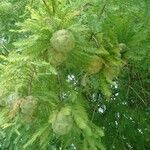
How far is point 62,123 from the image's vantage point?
6.86ft

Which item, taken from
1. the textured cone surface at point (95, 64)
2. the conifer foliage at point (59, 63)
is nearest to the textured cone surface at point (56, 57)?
the conifer foliage at point (59, 63)

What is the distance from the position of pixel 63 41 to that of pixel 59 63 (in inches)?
6.4

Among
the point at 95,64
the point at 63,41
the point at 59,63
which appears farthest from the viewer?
the point at 95,64

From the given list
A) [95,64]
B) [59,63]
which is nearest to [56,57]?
[59,63]

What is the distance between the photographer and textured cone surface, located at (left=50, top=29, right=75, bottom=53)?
203 cm

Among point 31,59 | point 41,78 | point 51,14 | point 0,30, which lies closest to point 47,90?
point 41,78

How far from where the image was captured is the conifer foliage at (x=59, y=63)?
6.98 feet

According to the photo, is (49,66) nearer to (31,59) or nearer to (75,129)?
(31,59)

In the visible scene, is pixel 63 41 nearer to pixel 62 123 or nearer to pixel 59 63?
pixel 59 63

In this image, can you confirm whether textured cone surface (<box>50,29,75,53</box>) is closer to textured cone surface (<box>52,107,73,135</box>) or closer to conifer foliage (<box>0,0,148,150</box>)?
conifer foliage (<box>0,0,148,150</box>)

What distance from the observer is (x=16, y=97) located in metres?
2.20

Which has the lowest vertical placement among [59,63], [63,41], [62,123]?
[62,123]

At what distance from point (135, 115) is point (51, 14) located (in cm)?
173

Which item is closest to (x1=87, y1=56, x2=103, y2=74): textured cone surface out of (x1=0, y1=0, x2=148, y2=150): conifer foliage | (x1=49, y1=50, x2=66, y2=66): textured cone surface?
(x1=0, y1=0, x2=148, y2=150): conifer foliage
